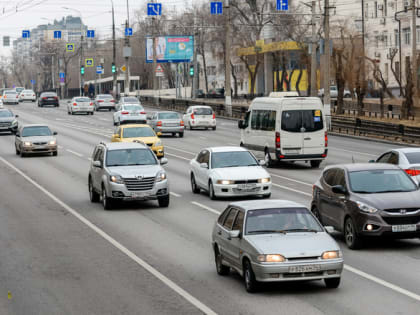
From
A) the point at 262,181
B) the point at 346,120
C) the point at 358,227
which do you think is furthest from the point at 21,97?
the point at 358,227

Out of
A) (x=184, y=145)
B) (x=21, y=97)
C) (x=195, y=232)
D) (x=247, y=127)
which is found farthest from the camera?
(x=21, y=97)

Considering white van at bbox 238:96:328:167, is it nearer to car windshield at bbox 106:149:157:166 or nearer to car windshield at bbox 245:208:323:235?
car windshield at bbox 106:149:157:166

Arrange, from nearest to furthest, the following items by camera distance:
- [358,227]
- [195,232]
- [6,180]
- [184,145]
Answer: [358,227]
[195,232]
[6,180]
[184,145]

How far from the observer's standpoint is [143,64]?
14675 cm

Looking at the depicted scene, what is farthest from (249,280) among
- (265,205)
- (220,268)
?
(220,268)

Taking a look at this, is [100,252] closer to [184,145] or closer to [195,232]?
[195,232]

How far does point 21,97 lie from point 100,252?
302ft

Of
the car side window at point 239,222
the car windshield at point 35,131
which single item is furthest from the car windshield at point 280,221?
the car windshield at point 35,131

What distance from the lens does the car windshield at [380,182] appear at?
54.8ft

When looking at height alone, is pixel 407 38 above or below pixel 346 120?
above

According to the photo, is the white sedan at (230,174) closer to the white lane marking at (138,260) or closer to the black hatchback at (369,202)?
the white lane marking at (138,260)

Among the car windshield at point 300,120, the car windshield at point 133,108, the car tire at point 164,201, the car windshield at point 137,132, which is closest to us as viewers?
the car tire at point 164,201

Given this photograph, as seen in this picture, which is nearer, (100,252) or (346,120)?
(100,252)

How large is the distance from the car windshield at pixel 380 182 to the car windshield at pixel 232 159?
7951 millimetres
